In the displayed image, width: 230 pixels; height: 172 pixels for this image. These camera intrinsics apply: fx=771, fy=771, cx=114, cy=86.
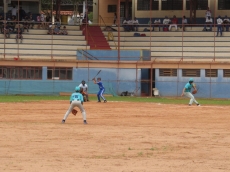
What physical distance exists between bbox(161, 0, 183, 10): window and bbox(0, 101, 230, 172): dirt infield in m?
24.2

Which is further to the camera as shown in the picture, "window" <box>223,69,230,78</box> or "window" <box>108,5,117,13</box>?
"window" <box>108,5,117,13</box>

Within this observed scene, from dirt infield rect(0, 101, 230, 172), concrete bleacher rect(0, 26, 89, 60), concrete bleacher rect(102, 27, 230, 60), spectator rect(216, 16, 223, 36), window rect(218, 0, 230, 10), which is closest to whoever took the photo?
dirt infield rect(0, 101, 230, 172)

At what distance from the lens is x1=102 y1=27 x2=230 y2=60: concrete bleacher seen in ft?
187

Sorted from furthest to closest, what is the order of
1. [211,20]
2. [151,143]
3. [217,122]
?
[211,20] < [217,122] < [151,143]

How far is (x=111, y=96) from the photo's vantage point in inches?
2109

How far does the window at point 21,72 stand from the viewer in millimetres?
54688

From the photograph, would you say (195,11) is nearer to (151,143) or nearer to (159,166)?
(151,143)

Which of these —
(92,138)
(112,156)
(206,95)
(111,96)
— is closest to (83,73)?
(111,96)

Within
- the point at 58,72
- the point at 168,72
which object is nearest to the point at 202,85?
the point at 168,72

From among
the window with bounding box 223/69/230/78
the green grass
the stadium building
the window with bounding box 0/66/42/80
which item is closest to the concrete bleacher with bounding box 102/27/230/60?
the stadium building

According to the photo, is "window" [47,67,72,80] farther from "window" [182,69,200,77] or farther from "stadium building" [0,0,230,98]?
"window" [182,69,200,77]

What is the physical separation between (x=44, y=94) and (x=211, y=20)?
15.2 meters

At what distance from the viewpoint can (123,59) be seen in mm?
55875

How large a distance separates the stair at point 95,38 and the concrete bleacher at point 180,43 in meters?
0.69
